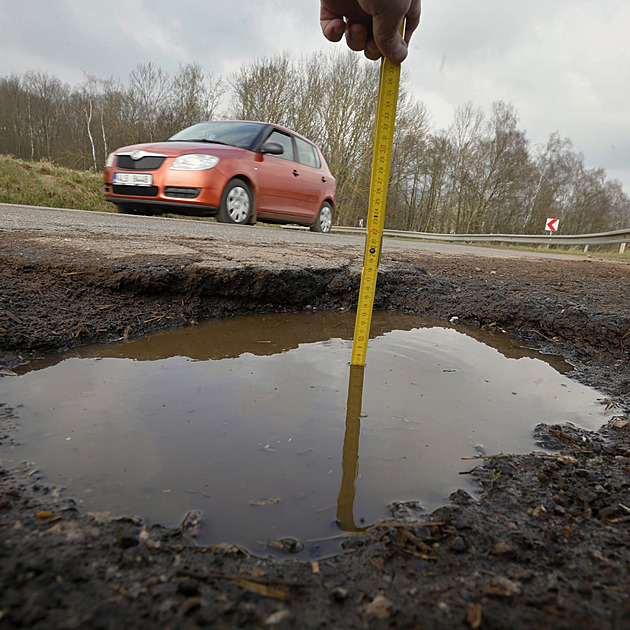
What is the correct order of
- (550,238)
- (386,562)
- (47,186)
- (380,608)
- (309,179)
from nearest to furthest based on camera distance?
(380,608)
(386,562)
(309,179)
(47,186)
(550,238)

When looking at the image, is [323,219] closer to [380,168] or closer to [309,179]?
[309,179]

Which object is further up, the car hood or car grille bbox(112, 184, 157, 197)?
the car hood

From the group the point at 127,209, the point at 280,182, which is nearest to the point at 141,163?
the point at 127,209

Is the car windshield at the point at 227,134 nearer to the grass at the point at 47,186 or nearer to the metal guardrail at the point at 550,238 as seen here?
the grass at the point at 47,186

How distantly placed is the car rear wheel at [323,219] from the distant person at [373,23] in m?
6.30

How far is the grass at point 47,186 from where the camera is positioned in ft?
35.6

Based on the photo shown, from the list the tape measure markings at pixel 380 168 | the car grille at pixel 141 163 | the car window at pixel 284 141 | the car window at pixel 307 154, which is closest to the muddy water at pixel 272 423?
the tape measure markings at pixel 380 168

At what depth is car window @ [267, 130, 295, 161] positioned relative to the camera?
23.1 ft

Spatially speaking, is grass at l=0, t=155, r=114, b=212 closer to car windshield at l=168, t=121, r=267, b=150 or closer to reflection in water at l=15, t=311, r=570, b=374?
car windshield at l=168, t=121, r=267, b=150

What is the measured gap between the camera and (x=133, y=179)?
6008 mm

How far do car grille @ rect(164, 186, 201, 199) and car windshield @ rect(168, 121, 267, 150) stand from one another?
104cm

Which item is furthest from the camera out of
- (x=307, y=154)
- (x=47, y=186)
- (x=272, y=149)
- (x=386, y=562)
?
(x=47, y=186)

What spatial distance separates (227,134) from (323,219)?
279cm

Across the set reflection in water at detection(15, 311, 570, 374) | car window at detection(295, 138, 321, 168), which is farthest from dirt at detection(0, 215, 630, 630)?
car window at detection(295, 138, 321, 168)
